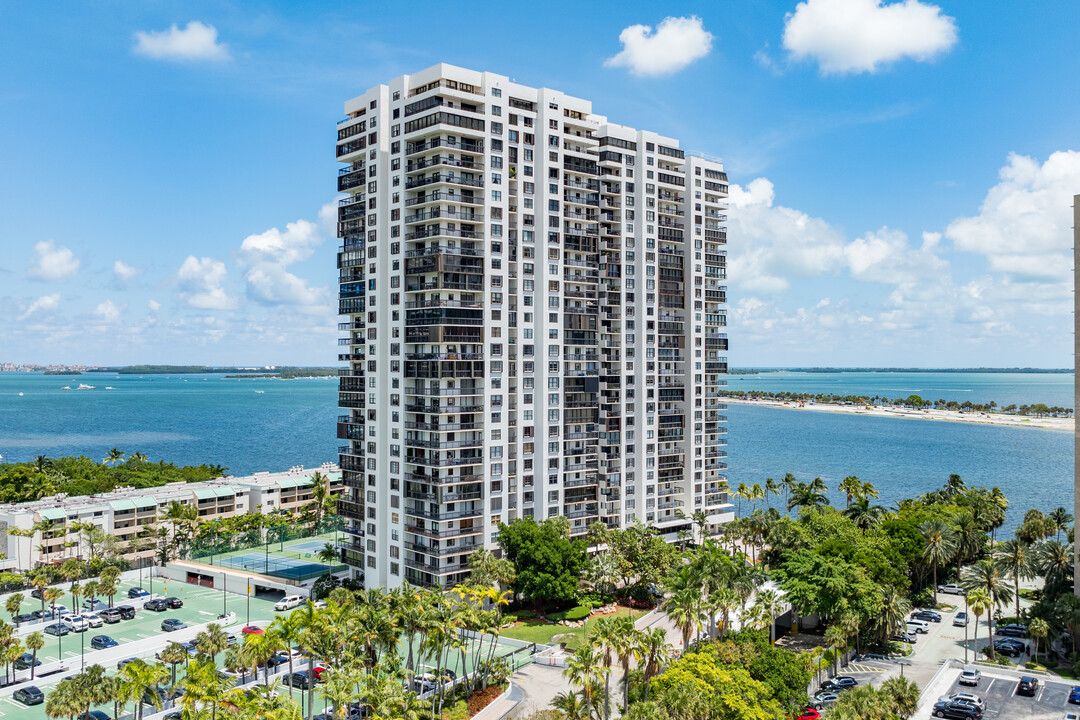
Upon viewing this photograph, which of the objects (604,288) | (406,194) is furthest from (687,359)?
(406,194)

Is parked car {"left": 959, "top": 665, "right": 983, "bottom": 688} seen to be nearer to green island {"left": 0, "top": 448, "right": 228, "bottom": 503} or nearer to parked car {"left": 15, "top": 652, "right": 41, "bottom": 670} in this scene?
parked car {"left": 15, "top": 652, "right": 41, "bottom": 670}

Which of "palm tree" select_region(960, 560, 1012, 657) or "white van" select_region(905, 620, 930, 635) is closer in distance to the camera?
"palm tree" select_region(960, 560, 1012, 657)

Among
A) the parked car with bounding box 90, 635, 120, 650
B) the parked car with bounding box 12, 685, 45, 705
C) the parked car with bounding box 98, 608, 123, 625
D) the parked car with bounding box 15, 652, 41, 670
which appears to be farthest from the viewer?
the parked car with bounding box 98, 608, 123, 625

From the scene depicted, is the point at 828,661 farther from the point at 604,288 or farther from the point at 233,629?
the point at 233,629

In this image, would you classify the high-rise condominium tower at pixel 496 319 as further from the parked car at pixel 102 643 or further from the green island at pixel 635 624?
the parked car at pixel 102 643

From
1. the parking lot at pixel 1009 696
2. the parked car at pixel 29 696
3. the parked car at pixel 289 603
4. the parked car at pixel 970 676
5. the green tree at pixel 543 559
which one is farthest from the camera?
the parked car at pixel 289 603

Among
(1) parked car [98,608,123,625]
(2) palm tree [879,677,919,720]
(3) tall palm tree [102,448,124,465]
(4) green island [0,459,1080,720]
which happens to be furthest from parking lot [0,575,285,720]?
(3) tall palm tree [102,448,124,465]

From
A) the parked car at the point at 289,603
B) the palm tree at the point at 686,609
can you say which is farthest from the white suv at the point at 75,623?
the palm tree at the point at 686,609
